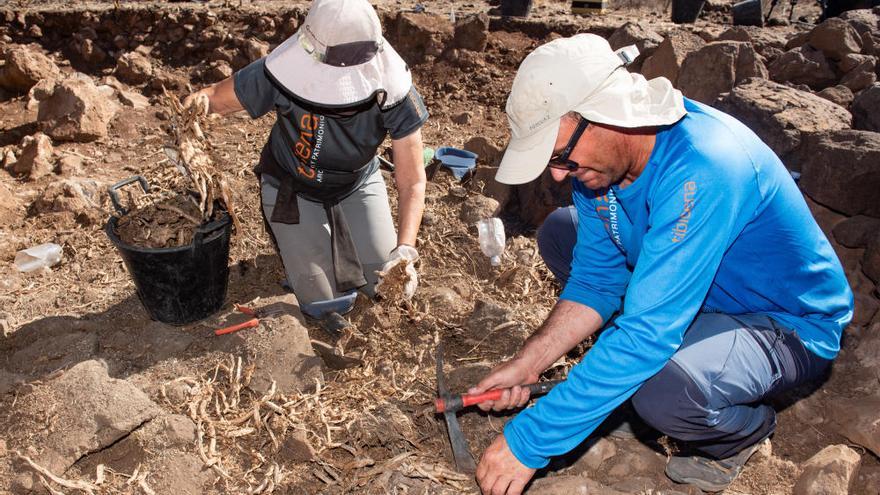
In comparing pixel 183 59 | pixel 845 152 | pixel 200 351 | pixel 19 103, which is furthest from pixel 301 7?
pixel 845 152

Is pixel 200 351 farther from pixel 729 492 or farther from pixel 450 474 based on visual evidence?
pixel 729 492

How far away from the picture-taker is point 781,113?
368cm

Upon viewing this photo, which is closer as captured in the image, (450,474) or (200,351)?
(450,474)

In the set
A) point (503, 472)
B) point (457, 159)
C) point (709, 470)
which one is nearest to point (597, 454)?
point (709, 470)

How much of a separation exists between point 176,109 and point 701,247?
7.43 feet

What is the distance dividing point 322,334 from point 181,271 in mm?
759

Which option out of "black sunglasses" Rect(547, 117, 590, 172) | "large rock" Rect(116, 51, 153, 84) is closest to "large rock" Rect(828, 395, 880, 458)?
"black sunglasses" Rect(547, 117, 590, 172)

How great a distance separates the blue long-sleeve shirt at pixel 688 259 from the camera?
1.85 m

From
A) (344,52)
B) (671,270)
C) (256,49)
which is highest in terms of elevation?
(344,52)

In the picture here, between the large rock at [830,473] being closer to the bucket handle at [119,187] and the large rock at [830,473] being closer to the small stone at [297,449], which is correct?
the small stone at [297,449]

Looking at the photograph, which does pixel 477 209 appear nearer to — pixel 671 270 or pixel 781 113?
pixel 781 113

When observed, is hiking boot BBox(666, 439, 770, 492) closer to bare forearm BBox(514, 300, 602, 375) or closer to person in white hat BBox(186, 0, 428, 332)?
bare forearm BBox(514, 300, 602, 375)

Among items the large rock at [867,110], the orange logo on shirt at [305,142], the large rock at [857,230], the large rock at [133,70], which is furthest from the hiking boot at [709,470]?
the large rock at [133,70]

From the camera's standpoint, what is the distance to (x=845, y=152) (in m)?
3.27
